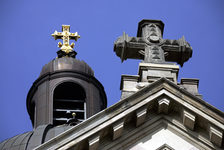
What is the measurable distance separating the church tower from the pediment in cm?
1547

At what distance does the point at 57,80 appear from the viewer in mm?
37062

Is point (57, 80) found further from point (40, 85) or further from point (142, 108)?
→ point (142, 108)

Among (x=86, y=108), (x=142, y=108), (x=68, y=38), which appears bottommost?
(x=142, y=108)

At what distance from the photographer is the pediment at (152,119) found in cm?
1806

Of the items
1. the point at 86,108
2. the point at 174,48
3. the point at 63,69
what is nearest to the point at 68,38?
the point at 63,69

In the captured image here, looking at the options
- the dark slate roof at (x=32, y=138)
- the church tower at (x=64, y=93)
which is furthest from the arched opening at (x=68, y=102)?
the dark slate roof at (x=32, y=138)

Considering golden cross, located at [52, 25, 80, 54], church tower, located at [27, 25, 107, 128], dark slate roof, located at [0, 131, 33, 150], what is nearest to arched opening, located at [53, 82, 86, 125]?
church tower, located at [27, 25, 107, 128]

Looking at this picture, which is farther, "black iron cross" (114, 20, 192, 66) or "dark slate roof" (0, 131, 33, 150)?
"dark slate roof" (0, 131, 33, 150)

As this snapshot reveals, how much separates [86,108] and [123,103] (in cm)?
1662

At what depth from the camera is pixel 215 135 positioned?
18328 mm

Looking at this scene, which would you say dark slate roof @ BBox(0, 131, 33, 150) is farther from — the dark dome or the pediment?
the pediment

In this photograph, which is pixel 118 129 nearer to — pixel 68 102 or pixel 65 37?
pixel 68 102

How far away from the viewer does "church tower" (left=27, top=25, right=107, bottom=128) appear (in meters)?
35.2

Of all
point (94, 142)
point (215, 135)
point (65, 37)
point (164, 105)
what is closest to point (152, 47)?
point (164, 105)
